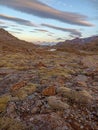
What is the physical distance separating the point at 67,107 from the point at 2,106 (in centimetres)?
420

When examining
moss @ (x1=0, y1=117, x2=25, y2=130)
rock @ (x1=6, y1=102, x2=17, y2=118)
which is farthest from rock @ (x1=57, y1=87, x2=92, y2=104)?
moss @ (x1=0, y1=117, x2=25, y2=130)

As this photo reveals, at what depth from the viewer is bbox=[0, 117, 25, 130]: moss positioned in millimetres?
11898

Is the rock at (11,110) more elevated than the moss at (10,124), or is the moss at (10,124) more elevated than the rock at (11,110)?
the rock at (11,110)

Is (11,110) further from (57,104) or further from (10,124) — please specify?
(57,104)

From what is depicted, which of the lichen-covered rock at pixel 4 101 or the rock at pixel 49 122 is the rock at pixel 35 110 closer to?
the rock at pixel 49 122

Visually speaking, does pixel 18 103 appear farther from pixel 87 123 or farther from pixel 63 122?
pixel 87 123

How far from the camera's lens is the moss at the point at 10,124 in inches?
468

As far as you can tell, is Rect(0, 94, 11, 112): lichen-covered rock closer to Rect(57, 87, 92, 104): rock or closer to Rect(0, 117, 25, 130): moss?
Rect(0, 117, 25, 130): moss

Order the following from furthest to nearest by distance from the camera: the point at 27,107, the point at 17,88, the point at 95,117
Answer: the point at 17,88 → the point at 27,107 → the point at 95,117

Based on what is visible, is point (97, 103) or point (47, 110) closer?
point (47, 110)

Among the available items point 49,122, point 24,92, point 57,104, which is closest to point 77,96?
point 57,104

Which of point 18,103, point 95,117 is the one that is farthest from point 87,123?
point 18,103

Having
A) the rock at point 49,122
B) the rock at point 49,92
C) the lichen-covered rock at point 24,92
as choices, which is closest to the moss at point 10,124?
the rock at point 49,122

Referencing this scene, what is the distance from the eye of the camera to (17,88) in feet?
59.5
